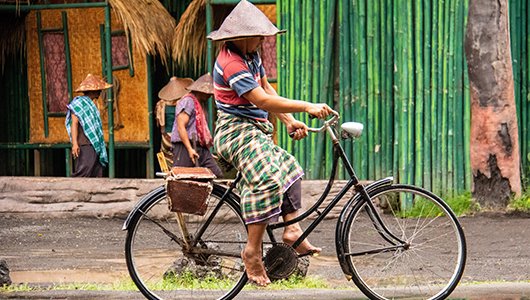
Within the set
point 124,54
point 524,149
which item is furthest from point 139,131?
point 524,149

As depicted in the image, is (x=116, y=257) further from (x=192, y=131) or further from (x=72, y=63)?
(x=72, y=63)

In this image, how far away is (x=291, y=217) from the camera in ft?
21.7

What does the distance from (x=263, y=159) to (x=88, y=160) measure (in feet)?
22.1

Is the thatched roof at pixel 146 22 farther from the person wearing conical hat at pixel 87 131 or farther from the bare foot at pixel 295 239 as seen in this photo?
the bare foot at pixel 295 239

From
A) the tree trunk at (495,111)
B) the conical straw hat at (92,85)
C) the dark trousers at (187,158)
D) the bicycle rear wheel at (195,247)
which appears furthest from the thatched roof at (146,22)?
the bicycle rear wheel at (195,247)

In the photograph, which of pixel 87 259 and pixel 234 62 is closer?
pixel 234 62

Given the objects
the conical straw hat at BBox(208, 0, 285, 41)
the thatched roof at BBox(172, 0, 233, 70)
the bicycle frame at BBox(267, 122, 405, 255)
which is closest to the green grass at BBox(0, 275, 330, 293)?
the bicycle frame at BBox(267, 122, 405, 255)

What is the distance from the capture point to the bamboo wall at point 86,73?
47.1ft

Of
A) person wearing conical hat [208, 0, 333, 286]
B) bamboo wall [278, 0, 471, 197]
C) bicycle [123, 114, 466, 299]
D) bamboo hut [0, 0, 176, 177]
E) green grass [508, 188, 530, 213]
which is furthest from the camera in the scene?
bamboo hut [0, 0, 176, 177]

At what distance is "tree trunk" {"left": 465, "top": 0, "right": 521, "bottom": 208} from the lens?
1140cm

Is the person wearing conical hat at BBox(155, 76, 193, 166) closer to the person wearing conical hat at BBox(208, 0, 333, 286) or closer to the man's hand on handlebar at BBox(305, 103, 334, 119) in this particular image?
the person wearing conical hat at BBox(208, 0, 333, 286)

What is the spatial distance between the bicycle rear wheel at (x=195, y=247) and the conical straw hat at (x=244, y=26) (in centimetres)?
82

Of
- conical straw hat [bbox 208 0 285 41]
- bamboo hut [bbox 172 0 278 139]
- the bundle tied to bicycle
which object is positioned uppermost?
bamboo hut [bbox 172 0 278 139]

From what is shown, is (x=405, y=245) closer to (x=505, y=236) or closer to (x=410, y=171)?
(x=505, y=236)
